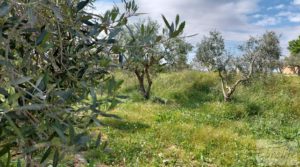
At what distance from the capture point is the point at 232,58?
15180 millimetres

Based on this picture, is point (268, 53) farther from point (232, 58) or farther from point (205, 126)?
point (205, 126)

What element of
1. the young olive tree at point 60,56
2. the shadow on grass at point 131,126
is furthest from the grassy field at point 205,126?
the young olive tree at point 60,56

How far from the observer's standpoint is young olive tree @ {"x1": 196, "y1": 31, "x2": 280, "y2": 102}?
14.7 meters

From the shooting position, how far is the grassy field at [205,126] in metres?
6.18

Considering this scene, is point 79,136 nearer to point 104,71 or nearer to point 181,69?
point 104,71

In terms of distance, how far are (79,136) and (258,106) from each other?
39.5 ft

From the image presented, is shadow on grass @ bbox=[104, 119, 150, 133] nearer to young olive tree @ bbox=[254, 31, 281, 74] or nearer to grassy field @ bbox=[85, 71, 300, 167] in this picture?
grassy field @ bbox=[85, 71, 300, 167]

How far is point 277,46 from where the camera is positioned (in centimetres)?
1545

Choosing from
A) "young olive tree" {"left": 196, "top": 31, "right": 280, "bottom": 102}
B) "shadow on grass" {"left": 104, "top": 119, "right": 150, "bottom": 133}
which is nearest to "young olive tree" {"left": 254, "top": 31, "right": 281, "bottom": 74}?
"young olive tree" {"left": 196, "top": 31, "right": 280, "bottom": 102}

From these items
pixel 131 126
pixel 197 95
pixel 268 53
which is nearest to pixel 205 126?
pixel 131 126

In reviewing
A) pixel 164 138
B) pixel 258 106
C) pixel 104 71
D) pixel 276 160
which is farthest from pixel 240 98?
pixel 104 71

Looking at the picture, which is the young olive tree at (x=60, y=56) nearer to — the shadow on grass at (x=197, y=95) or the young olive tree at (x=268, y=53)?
the shadow on grass at (x=197, y=95)

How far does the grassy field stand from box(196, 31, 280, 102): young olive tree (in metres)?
0.57

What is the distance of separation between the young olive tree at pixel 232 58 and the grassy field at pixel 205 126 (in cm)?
57
